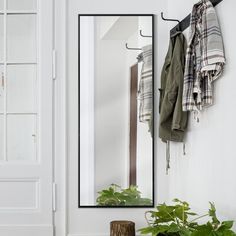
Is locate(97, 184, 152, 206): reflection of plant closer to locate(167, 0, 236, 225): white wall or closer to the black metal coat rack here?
locate(167, 0, 236, 225): white wall

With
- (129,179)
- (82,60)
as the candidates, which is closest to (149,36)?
(82,60)

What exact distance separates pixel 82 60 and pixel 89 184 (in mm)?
816

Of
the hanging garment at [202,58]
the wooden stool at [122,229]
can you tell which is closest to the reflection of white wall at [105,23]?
the hanging garment at [202,58]

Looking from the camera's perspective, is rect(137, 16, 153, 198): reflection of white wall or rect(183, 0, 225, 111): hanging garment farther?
rect(137, 16, 153, 198): reflection of white wall

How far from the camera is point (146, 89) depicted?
327 centimetres

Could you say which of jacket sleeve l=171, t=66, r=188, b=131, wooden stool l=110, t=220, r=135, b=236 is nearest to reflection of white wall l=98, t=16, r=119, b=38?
jacket sleeve l=171, t=66, r=188, b=131

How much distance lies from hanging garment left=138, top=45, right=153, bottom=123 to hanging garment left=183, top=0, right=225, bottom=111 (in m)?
0.72

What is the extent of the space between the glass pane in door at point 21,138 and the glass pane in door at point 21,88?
7 centimetres

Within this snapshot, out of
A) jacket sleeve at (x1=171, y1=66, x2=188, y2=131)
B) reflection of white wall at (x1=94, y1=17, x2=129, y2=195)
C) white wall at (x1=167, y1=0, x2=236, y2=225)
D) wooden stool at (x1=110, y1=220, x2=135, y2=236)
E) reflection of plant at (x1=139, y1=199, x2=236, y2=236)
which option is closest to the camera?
reflection of plant at (x1=139, y1=199, x2=236, y2=236)

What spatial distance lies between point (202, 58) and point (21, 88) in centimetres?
142

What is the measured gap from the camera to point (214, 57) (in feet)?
7.35

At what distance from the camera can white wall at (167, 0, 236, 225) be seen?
221cm

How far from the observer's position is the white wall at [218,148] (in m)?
2.21

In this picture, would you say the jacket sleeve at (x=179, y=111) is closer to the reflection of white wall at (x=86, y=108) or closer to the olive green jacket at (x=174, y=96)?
the olive green jacket at (x=174, y=96)
